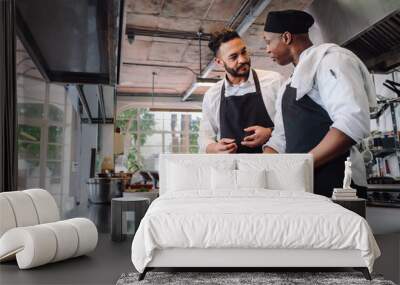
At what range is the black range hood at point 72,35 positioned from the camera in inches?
178

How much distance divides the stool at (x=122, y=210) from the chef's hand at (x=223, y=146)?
96cm

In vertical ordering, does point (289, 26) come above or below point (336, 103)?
above

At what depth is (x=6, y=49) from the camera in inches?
175

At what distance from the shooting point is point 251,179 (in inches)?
163

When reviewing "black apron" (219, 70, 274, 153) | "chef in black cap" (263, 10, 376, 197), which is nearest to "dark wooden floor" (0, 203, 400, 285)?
"chef in black cap" (263, 10, 376, 197)

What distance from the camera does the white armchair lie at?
3211 mm

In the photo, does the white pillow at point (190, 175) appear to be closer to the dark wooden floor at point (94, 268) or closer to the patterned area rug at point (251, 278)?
the dark wooden floor at point (94, 268)

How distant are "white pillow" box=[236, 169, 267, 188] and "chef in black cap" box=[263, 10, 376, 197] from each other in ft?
1.40

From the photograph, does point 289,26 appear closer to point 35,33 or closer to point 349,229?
point 349,229

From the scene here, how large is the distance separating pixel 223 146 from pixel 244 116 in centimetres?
42

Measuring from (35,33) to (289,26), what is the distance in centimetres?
327

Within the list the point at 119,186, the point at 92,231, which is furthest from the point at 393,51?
the point at 119,186

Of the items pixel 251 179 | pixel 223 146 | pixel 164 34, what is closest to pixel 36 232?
pixel 251 179

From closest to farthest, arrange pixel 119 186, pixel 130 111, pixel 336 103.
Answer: pixel 336 103, pixel 130 111, pixel 119 186
